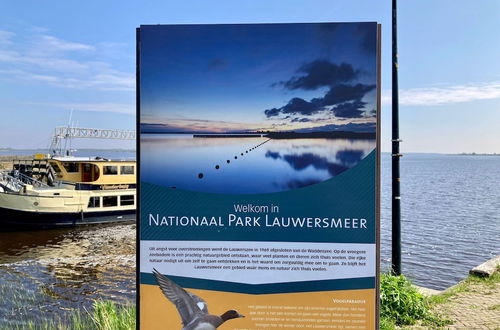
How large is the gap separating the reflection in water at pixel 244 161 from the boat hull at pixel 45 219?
23.5 metres

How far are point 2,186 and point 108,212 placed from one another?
686cm

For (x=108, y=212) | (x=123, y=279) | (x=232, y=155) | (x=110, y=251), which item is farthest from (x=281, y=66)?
(x=108, y=212)

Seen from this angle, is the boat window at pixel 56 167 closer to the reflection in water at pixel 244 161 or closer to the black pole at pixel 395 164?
the black pole at pixel 395 164

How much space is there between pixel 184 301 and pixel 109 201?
81.1ft

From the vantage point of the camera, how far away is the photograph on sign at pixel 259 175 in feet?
11.0

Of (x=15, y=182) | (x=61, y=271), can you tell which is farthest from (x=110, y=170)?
(x=61, y=271)

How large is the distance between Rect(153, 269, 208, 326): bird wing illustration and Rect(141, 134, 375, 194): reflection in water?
0.87m

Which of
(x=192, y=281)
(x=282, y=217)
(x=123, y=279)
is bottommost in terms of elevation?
(x=123, y=279)

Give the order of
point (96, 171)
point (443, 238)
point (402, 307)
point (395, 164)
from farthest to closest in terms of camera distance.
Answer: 1. point (96, 171)
2. point (443, 238)
3. point (395, 164)
4. point (402, 307)

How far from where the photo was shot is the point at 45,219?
23.9 m

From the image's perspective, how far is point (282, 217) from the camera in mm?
3395

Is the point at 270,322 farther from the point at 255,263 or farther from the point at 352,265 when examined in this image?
the point at 352,265

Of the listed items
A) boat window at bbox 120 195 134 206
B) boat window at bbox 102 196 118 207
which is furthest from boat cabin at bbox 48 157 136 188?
boat window at bbox 102 196 118 207

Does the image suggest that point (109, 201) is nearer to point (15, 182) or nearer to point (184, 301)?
point (15, 182)
